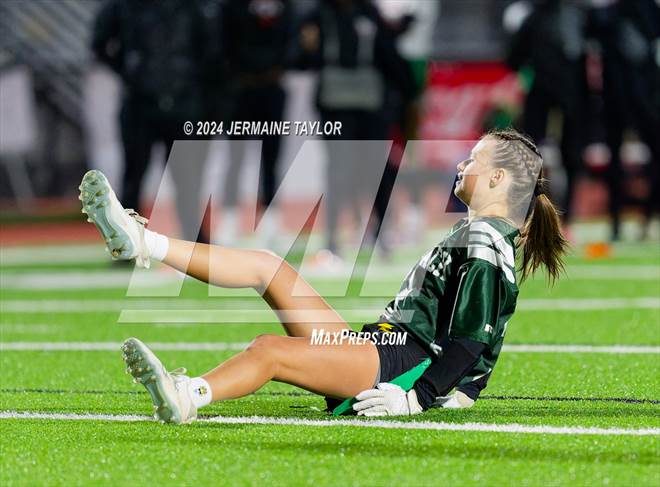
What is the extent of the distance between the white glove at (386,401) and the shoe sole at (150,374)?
0.61 m

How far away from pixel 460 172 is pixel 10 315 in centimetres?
466

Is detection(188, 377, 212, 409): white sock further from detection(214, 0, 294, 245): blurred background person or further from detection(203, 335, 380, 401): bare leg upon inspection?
detection(214, 0, 294, 245): blurred background person

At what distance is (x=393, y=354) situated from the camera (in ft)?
14.8

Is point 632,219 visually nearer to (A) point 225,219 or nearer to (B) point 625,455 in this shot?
(A) point 225,219

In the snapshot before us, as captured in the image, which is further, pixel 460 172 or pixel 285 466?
pixel 460 172

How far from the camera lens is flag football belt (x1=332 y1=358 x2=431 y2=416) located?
176 inches

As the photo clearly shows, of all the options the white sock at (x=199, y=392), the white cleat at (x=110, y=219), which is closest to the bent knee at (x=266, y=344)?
the white sock at (x=199, y=392)

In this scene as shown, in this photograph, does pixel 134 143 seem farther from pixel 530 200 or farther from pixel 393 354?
pixel 393 354

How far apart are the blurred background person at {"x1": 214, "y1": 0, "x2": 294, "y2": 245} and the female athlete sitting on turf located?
7.03m

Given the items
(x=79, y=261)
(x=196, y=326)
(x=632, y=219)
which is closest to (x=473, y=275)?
(x=196, y=326)

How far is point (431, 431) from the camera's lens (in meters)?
4.23

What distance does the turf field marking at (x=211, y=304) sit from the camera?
28.1 ft

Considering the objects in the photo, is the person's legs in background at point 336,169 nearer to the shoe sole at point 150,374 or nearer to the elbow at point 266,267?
the elbow at point 266,267

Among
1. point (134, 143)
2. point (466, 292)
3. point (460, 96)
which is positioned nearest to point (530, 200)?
point (466, 292)
